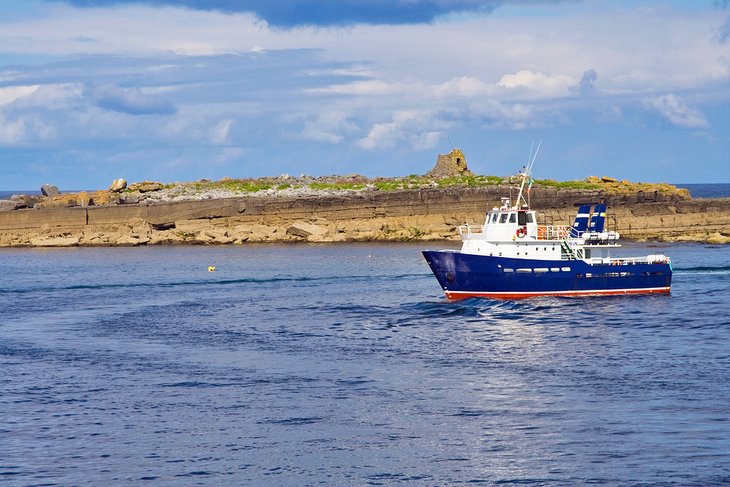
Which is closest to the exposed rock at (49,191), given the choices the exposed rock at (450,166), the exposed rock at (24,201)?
the exposed rock at (24,201)

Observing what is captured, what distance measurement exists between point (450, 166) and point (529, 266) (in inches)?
2582

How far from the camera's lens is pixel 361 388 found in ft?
97.2

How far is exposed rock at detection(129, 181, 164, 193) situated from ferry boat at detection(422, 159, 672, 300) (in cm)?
6600

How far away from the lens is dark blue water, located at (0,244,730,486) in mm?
21656

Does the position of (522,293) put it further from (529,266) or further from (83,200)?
(83,200)

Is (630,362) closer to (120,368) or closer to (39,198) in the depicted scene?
(120,368)

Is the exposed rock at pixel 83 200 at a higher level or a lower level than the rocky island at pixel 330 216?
higher

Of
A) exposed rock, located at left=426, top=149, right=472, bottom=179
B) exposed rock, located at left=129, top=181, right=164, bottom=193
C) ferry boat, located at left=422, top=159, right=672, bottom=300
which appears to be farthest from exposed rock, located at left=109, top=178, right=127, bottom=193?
ferry boat, located at left=422, top=159, right=672, bottom=300

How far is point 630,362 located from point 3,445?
61.4 ft

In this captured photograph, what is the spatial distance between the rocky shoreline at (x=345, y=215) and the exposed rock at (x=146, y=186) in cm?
1284

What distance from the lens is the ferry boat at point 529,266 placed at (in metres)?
49.7

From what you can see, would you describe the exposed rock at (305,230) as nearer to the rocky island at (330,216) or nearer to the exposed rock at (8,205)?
the rocky island at (330,216)

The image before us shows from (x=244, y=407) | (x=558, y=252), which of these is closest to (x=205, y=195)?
(x=558, y=252)

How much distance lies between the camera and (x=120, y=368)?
33969 millimetres
